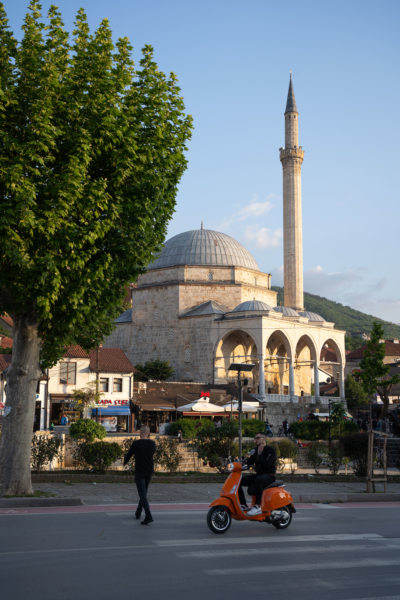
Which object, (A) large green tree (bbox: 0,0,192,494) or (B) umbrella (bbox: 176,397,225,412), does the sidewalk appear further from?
(B) umbrella (bbox: 176,397,225,412)

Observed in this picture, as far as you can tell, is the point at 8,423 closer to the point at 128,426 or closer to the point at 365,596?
the point at 365,596

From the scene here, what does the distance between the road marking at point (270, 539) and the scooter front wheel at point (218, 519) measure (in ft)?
0.82

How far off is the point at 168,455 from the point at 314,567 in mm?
10325

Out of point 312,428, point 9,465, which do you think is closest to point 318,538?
point 9,465

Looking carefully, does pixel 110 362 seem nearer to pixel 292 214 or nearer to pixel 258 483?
pixel 292 214

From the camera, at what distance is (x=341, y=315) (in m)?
143

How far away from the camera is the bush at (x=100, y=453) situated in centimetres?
1504

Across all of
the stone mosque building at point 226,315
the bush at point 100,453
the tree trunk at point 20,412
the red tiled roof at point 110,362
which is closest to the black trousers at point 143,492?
the tree trunk at point 20,412

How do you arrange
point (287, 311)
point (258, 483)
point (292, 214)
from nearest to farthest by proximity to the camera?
point (258, 483) → point (287, 311) → point (292, 214)

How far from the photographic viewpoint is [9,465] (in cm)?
1125

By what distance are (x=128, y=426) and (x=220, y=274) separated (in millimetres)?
19778

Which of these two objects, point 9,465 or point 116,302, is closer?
point 9,465

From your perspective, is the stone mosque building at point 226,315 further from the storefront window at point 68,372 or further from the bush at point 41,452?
the bush at point 41,452

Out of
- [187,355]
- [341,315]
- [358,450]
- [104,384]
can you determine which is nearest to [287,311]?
[187,355]
